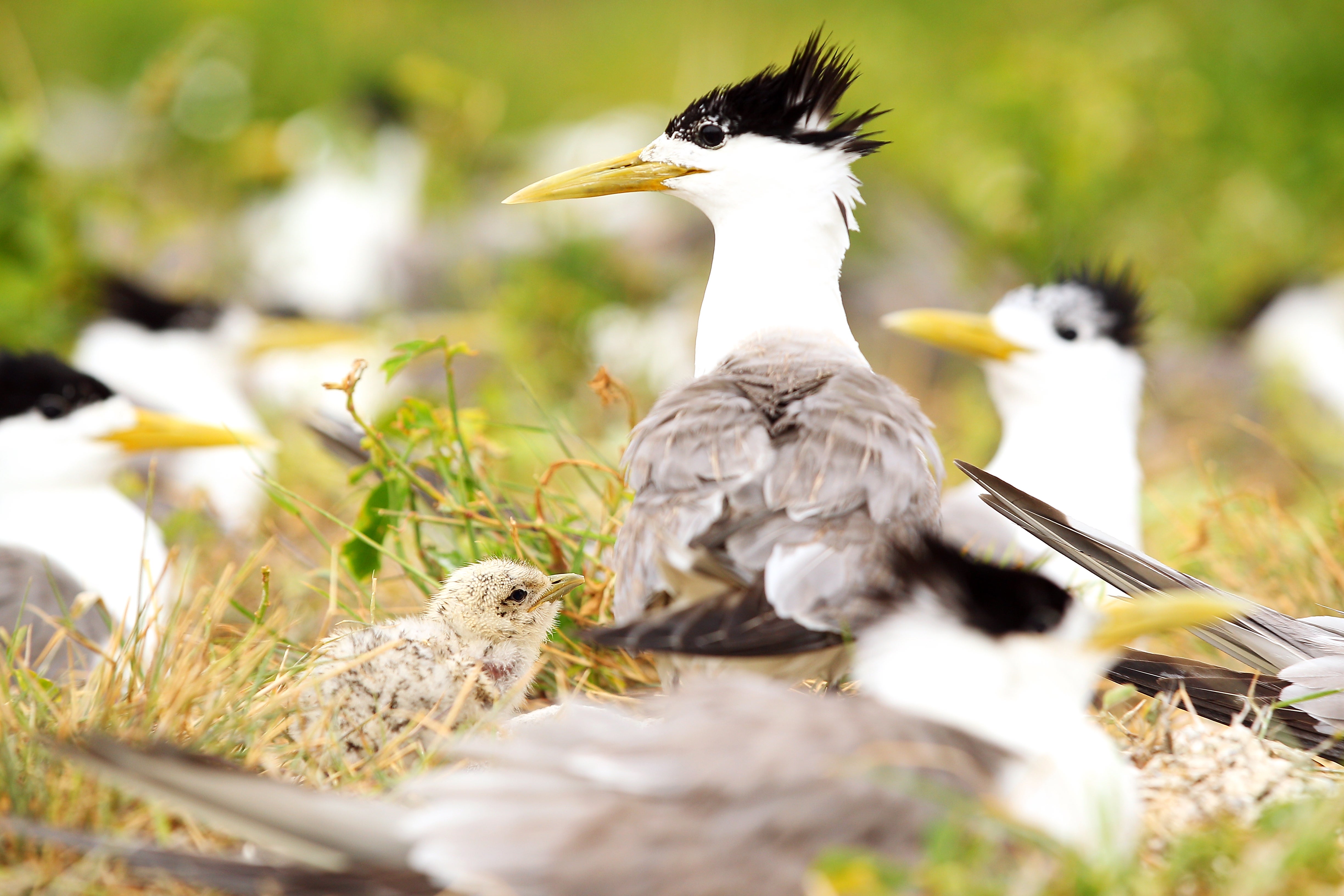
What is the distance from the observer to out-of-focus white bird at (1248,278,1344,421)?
639cm

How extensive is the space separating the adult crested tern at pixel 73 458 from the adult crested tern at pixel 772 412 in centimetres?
155

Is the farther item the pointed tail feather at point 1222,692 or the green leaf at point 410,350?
the green leaf at point 410,350

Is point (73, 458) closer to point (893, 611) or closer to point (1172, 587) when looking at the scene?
point (893, 611)

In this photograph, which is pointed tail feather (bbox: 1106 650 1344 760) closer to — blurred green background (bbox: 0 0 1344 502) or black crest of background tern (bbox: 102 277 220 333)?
blurred green background (bbox: 0 0 1344 502)

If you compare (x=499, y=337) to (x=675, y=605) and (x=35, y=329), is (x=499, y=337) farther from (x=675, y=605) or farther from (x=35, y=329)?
(x=675, y=605)

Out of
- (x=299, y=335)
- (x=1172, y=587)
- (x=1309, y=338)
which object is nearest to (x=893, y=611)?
(x=1172, y=587)

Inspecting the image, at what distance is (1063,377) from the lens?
12.9 ft

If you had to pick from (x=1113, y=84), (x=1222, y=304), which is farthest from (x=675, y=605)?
(x=1222, y=304)

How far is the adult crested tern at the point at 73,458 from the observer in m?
3.45

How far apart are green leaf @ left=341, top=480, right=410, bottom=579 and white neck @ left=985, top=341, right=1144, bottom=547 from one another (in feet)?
6.31

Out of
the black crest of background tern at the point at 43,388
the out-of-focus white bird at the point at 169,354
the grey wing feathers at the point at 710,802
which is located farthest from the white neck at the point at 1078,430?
the out-of-focus white bird at the point at 169,354

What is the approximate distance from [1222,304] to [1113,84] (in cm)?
156

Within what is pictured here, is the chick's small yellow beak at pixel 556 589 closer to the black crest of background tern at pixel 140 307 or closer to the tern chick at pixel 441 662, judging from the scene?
the tern chick at pixel 441 662

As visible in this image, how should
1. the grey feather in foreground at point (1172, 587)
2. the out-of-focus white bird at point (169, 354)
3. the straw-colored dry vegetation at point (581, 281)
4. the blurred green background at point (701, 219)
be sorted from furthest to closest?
the blurred green background at point (701, 219)
the out-of-focus white bird at point (169, 354)
the grey feather in foreground at point (1172, 587)
the straw-colored dry vegetation at point (581, 281)
